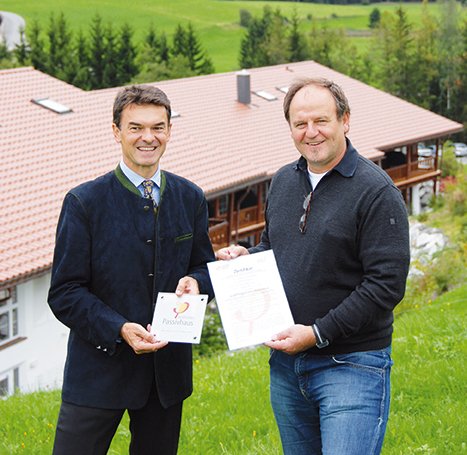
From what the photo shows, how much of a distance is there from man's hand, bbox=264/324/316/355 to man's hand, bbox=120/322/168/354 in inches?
20.4

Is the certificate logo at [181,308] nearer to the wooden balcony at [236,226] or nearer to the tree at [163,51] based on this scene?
the wooden balcony at [236,226]

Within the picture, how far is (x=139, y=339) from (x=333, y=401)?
34.9 inches

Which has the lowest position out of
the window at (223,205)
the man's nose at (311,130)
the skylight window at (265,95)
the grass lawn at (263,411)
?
the window at (223,205)

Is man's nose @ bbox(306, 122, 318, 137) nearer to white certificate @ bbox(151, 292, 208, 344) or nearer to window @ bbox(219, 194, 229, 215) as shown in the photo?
white certificate @ bbox(151, 292, 208, 344)

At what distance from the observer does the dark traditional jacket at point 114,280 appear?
3.99 metres

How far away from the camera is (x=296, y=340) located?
3738 mm

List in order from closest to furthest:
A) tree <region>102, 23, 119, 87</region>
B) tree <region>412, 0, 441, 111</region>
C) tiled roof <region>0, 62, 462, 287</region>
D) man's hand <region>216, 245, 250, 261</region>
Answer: man's hand <region>216, 245, 250, 261</region>
tiled roof <region>0, 62, 462, 287</region>
tree <region>102, 23, 119, 87</region>
tree <region>412, 0, 441, 111</region>

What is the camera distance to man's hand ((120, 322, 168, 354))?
3.89 metres

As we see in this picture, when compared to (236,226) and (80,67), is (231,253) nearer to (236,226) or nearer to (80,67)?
(236,226)

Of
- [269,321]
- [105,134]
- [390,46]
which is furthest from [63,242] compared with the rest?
[390,46]

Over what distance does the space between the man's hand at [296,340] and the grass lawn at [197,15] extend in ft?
256

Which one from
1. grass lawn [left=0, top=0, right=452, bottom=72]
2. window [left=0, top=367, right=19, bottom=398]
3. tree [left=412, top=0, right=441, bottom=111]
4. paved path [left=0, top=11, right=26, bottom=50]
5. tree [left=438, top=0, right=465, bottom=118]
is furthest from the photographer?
grass lawn [left=0, top=0, right=452, bottom=72]

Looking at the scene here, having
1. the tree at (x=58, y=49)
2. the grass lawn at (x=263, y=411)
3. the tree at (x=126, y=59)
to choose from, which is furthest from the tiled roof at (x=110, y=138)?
the tree at (x=58, y=49)

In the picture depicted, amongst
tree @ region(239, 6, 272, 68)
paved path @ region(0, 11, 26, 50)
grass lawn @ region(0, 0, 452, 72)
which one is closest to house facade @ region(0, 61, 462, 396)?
tree @ region(239, 6, 272, 68)
